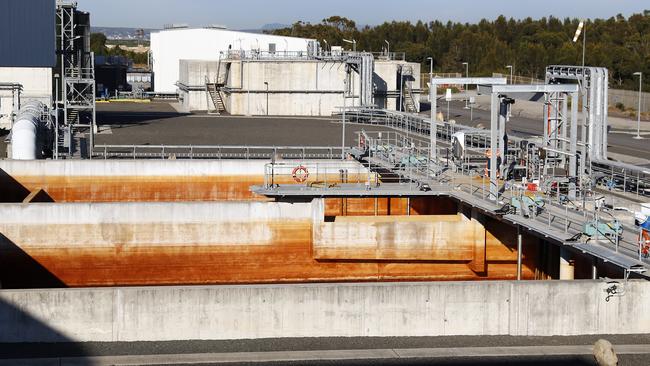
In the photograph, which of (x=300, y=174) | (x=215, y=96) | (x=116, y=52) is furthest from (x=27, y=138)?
(x=116, y=52)

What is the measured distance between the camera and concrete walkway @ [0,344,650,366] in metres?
17.4

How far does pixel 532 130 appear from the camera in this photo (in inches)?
2270

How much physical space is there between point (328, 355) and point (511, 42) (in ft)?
345

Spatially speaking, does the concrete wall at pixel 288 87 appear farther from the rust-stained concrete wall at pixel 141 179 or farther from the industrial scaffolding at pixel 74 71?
the rust-stained concrete wall at pixel 141 179

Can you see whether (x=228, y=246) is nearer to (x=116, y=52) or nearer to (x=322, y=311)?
(x=322, y=311)

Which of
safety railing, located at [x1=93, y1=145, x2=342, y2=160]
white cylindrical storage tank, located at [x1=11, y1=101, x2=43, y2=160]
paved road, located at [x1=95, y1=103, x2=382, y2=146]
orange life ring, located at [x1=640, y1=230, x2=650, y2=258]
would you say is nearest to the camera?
orange life ring, located at [x1=640, y1=230, x2=650, y2=258]

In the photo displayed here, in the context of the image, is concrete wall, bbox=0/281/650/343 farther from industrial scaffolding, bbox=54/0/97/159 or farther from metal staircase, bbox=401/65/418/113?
metal staircase, bbox=401/65/418/113

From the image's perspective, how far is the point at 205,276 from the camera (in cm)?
2973

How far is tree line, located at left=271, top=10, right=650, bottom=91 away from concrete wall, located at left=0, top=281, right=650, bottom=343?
69.6 m

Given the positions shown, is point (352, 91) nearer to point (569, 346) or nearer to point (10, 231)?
point (10, 231)

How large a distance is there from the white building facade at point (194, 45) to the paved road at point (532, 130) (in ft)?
40.3

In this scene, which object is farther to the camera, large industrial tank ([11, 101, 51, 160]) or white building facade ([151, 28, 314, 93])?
white building facade ([151, 28, 314, 93])

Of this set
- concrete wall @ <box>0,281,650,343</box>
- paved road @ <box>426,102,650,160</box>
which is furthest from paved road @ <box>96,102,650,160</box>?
concrete wall @ <box>0,281,650,343</box>

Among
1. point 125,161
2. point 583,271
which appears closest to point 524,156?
point 583,271
